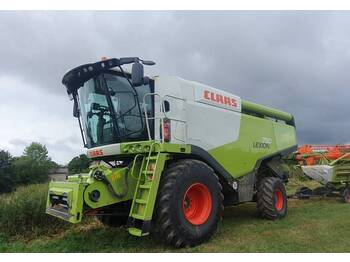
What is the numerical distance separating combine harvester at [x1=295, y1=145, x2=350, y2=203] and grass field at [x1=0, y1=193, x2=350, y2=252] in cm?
311

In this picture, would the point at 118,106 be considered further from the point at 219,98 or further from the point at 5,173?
the point at 5,173

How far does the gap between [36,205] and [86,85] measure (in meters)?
2.89

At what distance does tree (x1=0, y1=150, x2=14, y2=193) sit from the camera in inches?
2047

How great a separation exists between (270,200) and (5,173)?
5489 centimetres

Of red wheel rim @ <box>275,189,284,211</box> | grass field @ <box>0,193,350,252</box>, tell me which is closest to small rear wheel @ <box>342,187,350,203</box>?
grass field @ <box>0,193,350,252</box>

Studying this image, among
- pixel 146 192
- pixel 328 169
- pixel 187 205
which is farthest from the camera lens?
pixel 328 169

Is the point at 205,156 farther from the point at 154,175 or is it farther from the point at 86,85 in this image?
the point at 86,85

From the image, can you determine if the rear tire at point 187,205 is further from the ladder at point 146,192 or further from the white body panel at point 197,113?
the white body panel at point 197,113

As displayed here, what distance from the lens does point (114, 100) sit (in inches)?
245

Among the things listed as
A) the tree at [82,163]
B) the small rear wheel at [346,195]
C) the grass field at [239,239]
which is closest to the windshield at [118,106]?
the tree at [82,163]

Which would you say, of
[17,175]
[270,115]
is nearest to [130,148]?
[270,115]

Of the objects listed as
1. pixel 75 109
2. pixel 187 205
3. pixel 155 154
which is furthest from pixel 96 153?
pixel 187 205

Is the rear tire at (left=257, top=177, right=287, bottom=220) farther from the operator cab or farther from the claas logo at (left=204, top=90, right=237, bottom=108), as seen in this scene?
the operator cab

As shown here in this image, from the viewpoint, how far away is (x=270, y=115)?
30.5ft
